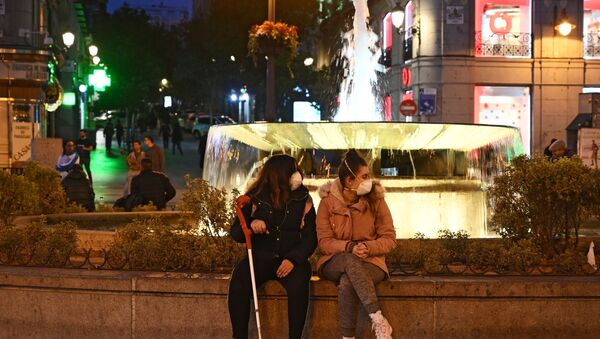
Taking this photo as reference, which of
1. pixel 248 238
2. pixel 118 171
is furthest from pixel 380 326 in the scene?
pixel 118 171

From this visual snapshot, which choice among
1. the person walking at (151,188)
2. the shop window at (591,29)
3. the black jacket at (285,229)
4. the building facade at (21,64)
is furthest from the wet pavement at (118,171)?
the shop window at (591,29)

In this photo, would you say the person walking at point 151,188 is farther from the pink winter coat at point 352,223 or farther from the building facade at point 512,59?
the building facade at point 512,59

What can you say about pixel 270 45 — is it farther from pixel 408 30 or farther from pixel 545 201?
pixel 408 30

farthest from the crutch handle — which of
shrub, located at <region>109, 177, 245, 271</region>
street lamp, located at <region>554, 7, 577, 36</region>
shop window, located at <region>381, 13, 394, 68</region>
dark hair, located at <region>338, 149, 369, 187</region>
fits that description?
shop window, located at <region>381, 13, 394, 68</region>

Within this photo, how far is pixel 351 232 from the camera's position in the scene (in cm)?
743

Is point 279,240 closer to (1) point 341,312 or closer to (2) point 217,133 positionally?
(1) point 341,312

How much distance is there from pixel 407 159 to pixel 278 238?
13.7 feet

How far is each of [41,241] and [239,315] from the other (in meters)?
2.24

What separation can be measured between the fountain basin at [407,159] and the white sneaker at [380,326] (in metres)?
3.97

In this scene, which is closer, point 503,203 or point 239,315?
point 239,315

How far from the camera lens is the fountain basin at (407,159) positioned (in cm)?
1112

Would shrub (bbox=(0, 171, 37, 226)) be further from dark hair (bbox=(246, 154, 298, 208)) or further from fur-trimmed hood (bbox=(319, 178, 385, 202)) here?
fur-trimmed hood (bbox=(319, 178, 385, 202))

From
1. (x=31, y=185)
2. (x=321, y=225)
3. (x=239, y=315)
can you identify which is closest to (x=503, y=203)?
(x=321, y=225)

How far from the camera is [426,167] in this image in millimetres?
11406
